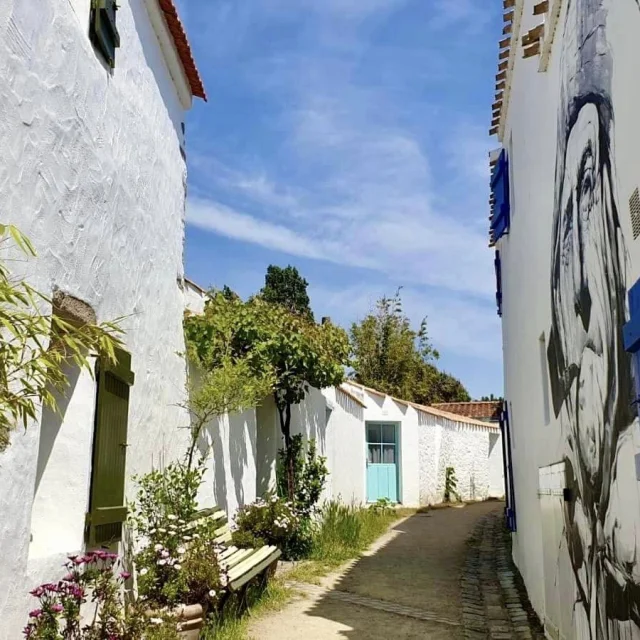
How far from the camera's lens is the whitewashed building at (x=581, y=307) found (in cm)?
307

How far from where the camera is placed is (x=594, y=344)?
12.0 feet

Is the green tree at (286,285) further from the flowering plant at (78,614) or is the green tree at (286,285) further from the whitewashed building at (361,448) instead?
the flowering plant at (78,614)

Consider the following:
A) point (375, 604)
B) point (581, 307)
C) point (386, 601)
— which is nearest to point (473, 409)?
point (386, 601)

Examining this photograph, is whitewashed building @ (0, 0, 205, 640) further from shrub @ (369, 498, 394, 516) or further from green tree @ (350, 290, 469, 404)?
green tree @ (350, 290, 469, 404)

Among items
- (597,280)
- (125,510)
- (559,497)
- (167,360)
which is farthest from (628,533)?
(167,360)

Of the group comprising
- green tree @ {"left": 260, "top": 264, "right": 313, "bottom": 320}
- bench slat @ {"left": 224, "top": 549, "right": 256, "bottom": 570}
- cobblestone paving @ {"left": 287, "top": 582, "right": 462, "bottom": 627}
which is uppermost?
green tree @ {"left": 260, "top": 264, "right": 313, "bottom": 320}

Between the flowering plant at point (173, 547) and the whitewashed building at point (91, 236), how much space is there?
0.29 meters

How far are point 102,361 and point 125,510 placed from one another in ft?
4.24

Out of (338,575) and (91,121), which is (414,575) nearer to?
(338,575)

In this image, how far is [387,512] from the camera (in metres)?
15.8

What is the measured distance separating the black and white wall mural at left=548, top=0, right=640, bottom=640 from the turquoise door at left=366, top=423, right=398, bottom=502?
13.8 meters

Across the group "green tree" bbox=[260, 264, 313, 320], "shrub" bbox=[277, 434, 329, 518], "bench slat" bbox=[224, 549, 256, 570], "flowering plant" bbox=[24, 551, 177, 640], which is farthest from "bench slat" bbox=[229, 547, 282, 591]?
"green tree" bbox=[260, 264, 313, 320]

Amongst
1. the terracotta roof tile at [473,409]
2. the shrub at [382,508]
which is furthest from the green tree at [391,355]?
the shrub at [382,508]

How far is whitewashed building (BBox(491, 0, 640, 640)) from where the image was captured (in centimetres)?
307
